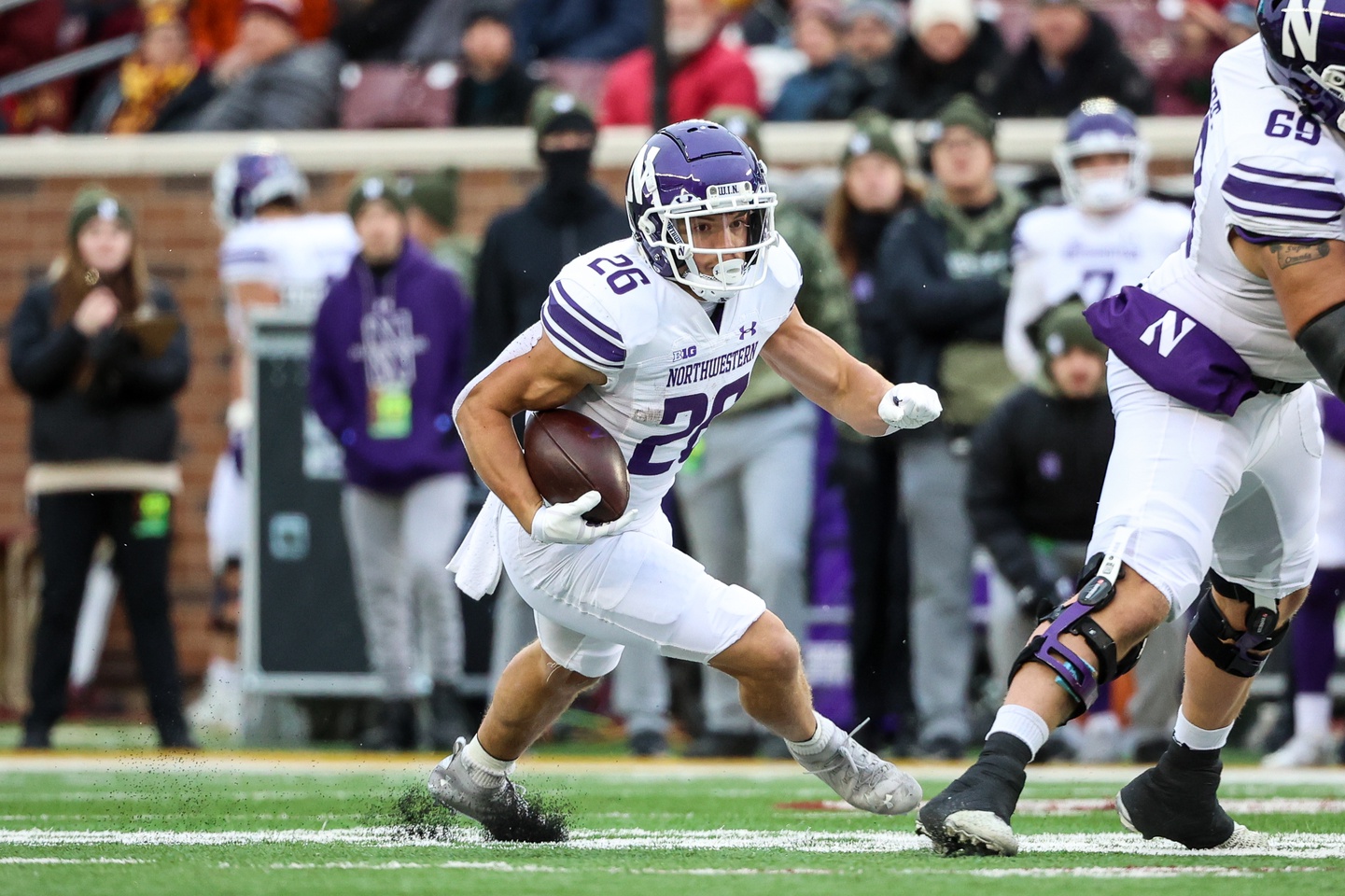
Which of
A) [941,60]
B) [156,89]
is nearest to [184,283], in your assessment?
[156,89]

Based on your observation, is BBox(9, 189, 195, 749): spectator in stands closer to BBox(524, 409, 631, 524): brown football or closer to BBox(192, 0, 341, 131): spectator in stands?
BBox(192, 0, 341, 131): spectator in stands

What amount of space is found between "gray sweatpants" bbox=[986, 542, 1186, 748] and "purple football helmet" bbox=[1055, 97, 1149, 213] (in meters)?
1.26

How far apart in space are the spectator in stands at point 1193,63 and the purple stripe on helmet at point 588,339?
5.84 m

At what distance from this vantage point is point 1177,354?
14.3 feet

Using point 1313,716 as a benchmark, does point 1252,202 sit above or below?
above

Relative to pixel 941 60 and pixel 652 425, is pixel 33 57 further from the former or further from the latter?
pixel 652 425

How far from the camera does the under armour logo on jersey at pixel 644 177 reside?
4688 millimetres

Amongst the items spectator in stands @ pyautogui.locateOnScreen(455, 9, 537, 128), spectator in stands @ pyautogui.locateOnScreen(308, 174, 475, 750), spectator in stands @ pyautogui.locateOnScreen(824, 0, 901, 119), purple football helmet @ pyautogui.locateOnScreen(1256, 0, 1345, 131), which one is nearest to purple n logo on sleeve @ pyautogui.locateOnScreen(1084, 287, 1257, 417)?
purple football helmet @ pyautogui.locateOnScreen(1256, 0, 1345, 131)

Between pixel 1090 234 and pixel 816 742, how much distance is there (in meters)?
3.38

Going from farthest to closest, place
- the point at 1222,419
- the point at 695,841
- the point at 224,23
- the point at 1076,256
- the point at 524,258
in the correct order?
the point at 224,23 → the point at 524,258 → the point at 1076,256 → the point at 695,841 → the point at 1222,419

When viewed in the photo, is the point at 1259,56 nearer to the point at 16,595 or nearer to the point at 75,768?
the point at 75,768

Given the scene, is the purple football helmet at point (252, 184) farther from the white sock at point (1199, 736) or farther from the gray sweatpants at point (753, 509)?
the white sock at point (1199, 736)

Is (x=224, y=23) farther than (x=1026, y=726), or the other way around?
(x=224, y=23)

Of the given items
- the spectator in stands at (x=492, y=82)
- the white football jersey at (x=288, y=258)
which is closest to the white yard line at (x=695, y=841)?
the white football jersey at (x=288, y=258)
